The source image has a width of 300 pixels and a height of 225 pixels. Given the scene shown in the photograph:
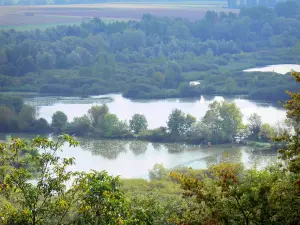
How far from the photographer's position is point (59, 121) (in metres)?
24.1

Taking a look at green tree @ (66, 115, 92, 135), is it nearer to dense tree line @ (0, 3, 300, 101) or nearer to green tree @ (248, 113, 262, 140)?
green tree @ (248, 113, 262, 140)

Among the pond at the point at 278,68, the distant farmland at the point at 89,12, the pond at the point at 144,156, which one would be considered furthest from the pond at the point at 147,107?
the distant farmland at the point at 89,12

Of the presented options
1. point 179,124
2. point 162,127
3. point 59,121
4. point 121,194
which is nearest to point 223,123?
point 179,124

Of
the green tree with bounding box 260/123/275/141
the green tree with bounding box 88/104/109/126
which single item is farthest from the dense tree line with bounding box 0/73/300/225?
the green tree with bounding box 88/104/109/126

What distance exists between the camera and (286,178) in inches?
316

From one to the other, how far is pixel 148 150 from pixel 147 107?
6.86 meters

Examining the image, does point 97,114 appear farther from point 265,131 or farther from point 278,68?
point 278,68

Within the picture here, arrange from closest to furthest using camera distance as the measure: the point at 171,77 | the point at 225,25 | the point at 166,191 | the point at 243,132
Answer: the point at 166,191, the point at 243,132, the point at 171,77, the point at 225,25

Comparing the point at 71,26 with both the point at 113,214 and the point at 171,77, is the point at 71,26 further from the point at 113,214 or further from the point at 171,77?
the point at 113,214

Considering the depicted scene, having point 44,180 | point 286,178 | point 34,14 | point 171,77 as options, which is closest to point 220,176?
point 286,178

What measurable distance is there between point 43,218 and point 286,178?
275cm

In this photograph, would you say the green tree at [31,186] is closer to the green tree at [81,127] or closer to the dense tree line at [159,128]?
the dense tree line at [159,128]

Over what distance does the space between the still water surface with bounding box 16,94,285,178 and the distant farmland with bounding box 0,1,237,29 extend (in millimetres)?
14764

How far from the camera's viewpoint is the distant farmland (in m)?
42.4
